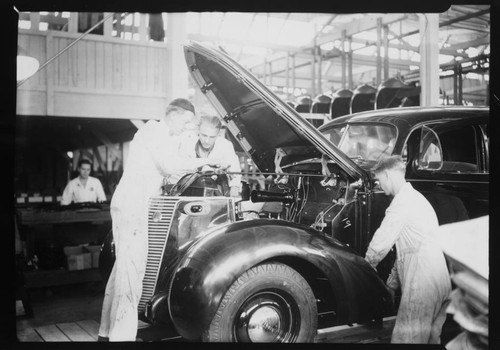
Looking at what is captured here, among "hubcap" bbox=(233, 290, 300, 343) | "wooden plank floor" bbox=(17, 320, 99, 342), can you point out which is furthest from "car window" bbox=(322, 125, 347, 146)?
"wooden plank floor" bbox=(17, 320, 99, 342)

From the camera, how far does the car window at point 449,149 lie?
110 inches

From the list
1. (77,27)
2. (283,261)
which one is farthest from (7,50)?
(283,261)

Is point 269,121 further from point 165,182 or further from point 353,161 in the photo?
point 165,182

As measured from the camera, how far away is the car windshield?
2875mm

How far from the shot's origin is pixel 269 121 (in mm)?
2906

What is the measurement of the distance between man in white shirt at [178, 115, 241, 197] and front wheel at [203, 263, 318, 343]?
2.21 ft

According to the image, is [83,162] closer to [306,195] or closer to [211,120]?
[211,120]

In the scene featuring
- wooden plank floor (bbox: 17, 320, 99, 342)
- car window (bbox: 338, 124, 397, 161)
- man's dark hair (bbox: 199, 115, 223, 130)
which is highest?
man's dark hair (bbox: 199, 115, 223, 130)

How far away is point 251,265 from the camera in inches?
88.0

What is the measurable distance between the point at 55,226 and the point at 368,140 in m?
2.25

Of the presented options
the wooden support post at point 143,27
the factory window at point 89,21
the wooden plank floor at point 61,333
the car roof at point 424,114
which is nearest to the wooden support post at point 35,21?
the factory window at point 89,21

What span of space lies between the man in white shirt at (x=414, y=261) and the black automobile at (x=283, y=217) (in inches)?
3.6

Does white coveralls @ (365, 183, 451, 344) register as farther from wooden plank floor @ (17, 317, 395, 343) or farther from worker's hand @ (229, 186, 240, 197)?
worker's hand @ (229, 186, 240, 197)

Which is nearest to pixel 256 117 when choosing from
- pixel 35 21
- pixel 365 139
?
pixel 365 139
